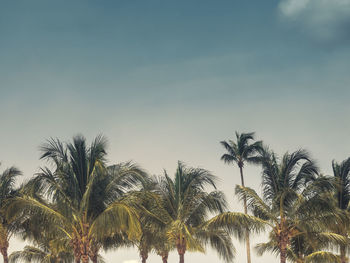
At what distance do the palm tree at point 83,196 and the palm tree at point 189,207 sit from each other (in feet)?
12.7

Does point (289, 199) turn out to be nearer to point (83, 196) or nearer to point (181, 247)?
point (181, 247)

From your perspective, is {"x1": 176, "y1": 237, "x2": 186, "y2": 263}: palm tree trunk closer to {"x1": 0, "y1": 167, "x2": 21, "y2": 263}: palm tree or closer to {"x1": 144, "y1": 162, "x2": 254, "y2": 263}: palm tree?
{"x1": 144, "y1": 162, "x2": 254, "y2": 263}: palm tree

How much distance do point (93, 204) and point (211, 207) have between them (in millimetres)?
7689

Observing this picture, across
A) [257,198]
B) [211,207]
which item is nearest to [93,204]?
[211,207]

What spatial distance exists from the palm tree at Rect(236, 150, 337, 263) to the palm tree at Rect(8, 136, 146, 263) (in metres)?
7.36

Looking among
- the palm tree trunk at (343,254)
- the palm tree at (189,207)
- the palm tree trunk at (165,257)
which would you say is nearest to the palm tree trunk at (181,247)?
the palm tree at (189,207)

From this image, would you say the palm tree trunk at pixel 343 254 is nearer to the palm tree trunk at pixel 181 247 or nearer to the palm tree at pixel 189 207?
the palm tree at pixel 189 207

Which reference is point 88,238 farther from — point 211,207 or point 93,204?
point 211,207

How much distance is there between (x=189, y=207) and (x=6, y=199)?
10683 millimetres

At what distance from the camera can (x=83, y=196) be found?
23469mm

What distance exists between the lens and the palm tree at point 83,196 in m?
23.5

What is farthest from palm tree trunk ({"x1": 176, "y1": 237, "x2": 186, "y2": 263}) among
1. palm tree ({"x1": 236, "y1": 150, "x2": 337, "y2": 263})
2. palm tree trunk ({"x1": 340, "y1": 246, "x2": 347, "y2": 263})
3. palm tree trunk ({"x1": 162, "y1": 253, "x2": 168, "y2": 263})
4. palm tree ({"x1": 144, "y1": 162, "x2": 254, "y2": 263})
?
palm tree trunk ({"x1": 340, "y1": 246, "x2": 347, "y2": 263})

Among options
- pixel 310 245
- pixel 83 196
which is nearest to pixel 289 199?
pixel 310 245

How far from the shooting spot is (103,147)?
25578mm
